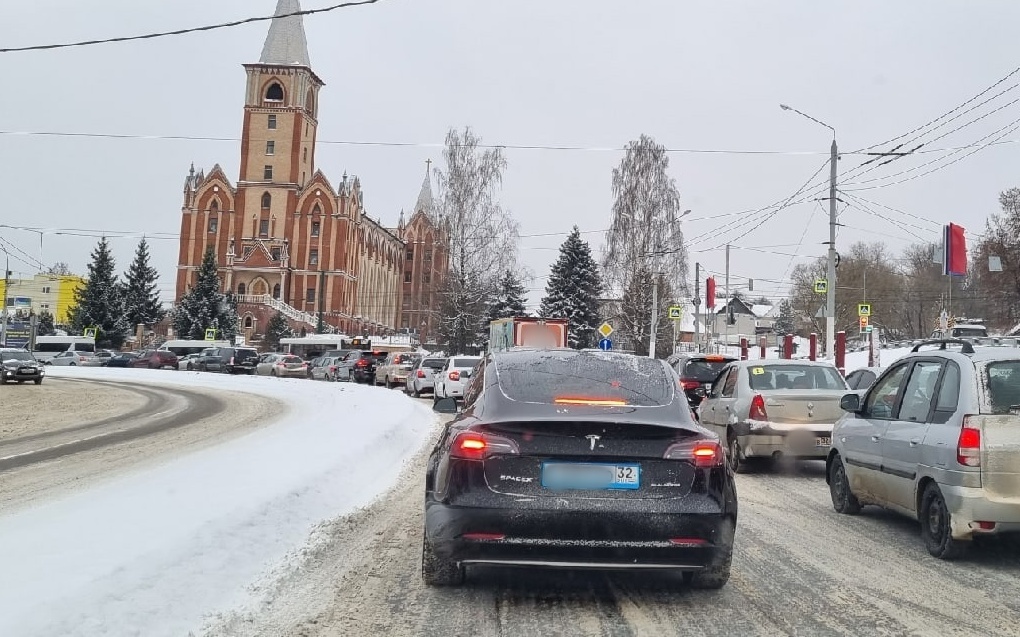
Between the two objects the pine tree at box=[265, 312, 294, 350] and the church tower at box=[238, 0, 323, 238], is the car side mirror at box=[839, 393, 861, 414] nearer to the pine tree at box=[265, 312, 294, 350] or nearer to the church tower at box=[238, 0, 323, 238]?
the pine tree at box=[265, 312, 294, 350]

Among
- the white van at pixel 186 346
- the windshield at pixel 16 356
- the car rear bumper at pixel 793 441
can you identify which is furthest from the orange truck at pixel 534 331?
the white van at pixel 186 346

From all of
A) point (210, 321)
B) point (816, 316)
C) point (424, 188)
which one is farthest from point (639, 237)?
point (424, 188)

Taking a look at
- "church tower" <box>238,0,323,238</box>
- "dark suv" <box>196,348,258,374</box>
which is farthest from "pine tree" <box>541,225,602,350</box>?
"church tower" <box>238,0,323,238</box>

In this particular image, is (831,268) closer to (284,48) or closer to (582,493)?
(582,493)

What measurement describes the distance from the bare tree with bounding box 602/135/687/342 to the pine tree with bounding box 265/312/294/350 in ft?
133

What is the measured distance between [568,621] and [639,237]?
5014cm

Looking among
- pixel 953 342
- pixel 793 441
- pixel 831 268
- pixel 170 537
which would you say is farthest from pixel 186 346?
pixel 953 342

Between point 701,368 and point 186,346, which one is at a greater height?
point 186,346

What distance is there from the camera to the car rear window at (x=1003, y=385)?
5980 mm

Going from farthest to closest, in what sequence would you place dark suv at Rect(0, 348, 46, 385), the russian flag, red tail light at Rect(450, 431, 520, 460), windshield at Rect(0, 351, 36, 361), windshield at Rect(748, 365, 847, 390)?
windshield at Rect(0, 351, 36, 361) → dark suv at Rect(0, 348, 46, 385) → the russian flag → windshield at Rect(748, 365, 847, 390) → red tail light at Rect(450, 431, 520, 460)

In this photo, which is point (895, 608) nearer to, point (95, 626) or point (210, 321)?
point (95, 626)

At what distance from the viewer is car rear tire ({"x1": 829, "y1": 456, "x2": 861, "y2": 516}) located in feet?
26.9

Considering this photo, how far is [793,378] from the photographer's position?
11547 millimetres

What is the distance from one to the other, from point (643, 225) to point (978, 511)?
160ft
